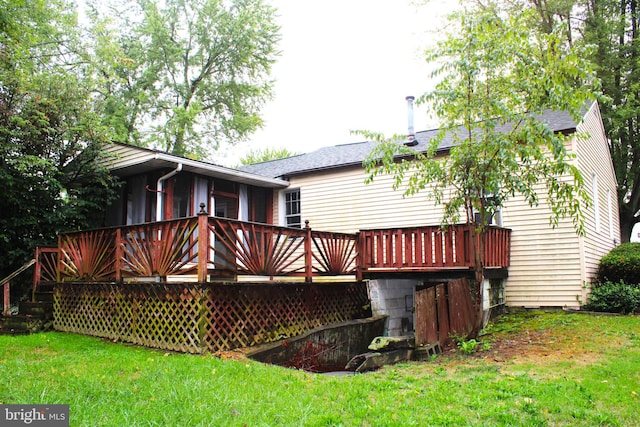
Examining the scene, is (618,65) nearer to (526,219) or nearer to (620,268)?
(620,268)

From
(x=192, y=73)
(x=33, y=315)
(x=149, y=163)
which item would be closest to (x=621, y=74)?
(x=149, y=163)

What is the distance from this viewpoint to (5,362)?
6.13m

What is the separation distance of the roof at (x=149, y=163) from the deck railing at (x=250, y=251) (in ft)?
5.75

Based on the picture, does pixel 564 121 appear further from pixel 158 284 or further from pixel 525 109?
pixel 158 284

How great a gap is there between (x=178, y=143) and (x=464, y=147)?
66.4 feet

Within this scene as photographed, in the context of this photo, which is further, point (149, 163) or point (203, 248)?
point (149, 163)

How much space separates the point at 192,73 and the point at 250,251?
21.6 metres

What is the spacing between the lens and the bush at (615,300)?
34.0 feet

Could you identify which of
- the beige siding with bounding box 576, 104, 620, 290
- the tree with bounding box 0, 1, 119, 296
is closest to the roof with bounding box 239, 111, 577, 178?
the beige siding with bounding box 576, 104, 620, 290

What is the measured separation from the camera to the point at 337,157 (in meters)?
14.7

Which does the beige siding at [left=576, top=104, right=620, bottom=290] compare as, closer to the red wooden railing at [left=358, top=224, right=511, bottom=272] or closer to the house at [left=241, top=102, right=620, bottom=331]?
the house at [left=241, top=102, right=620, bottom=331]

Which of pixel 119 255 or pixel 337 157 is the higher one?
pixel 337 157

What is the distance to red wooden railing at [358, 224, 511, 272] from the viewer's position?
9438 millimetres

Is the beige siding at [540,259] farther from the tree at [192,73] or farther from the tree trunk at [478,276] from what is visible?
the tree at [192,73]
